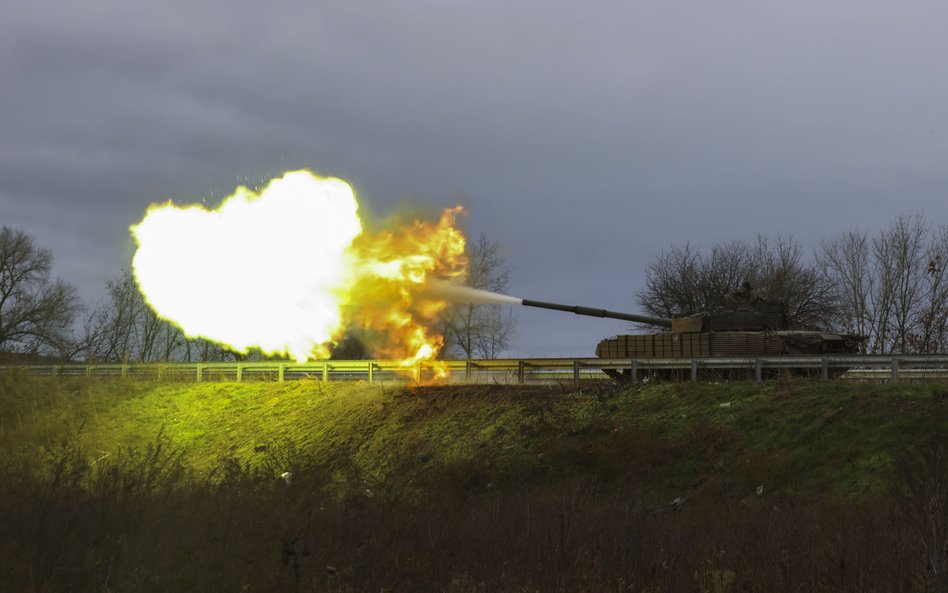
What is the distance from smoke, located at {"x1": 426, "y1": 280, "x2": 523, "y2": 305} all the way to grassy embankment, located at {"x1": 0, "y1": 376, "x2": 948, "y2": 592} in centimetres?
274

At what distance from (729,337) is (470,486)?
1054 cm

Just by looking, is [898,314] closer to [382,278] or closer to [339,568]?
Answer: [382,278]

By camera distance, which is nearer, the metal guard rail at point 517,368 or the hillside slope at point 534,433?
the hillside slope at point 534,433

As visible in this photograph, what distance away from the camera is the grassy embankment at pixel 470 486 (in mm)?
9328

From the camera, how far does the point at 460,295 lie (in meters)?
27.7

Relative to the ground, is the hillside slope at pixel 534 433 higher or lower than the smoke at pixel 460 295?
lower

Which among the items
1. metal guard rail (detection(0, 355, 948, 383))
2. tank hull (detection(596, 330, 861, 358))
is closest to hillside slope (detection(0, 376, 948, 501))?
metal guard rail (detection(0, 355, 948, 383))

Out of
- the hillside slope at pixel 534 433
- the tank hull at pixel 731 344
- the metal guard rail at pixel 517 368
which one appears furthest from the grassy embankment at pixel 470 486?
the tank hull at pixel 731 344

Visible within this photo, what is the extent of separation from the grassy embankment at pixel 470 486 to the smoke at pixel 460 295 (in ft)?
8.99

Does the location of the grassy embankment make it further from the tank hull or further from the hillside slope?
the tank hull

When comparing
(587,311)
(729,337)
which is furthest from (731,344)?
(587,311)

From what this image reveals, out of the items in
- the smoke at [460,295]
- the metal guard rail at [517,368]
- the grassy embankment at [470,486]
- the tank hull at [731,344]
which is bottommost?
the grassy embankment at [470,486]

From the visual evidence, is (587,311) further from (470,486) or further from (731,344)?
(470,486)

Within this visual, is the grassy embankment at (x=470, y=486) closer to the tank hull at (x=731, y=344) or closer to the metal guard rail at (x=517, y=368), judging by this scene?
the metal guard rail at (x=517, y=368)
